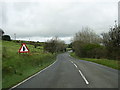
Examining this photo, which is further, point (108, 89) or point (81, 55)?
point (81, 55)

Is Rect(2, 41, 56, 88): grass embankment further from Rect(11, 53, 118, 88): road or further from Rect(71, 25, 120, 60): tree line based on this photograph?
Rect(71, 25, 120, 60): tree line

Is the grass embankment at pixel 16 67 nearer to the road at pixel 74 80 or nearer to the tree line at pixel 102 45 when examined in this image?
the road at pixel 74 80

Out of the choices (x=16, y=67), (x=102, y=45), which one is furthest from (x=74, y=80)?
(x=102, y=45)

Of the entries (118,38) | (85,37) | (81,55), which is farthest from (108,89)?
(85,37)

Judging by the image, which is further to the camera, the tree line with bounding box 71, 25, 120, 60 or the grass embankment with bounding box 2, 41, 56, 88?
the tree line with bounding box 71, 25, 120, 60

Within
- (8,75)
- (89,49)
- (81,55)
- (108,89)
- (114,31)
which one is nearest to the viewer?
(108,89)

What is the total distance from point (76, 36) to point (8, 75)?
61.1 meters

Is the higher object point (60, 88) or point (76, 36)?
point (76, 36)

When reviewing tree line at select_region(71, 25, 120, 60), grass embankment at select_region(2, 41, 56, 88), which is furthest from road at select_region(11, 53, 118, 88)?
tree line at select_region(71, 25, 120, 60)

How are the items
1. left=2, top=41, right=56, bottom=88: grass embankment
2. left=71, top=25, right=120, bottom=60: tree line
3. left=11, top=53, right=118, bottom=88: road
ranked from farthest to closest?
left=71, top=25, right=120, bottom=60: tree line → left=2, top=41, right=56, bottom=88: grass embankment → left=11, top=53, right=118, bottom=88: road

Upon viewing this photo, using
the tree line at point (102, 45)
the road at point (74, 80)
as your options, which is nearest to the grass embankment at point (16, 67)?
the road at point (74, 80)

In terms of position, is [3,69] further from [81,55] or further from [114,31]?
[81,55]

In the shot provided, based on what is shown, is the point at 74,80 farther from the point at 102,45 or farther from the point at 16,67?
the point at 102,45

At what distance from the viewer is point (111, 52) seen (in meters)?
34.9
